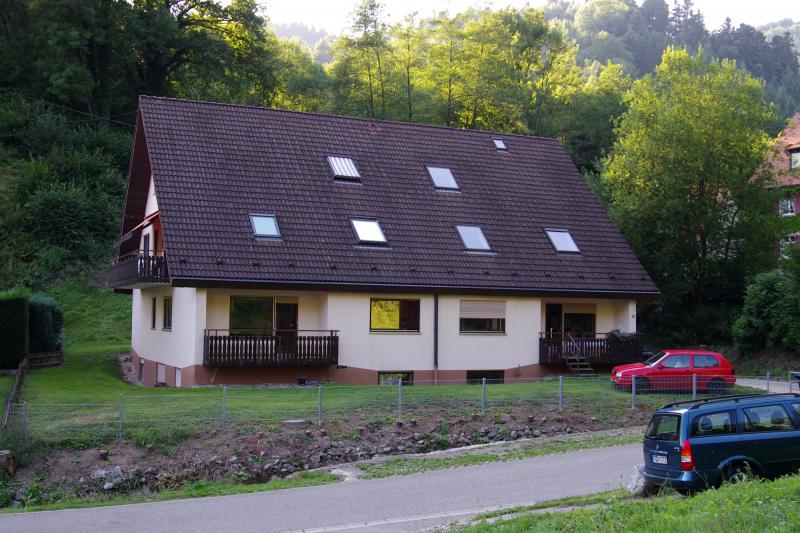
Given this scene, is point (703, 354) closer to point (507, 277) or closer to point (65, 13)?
point (507, 277)

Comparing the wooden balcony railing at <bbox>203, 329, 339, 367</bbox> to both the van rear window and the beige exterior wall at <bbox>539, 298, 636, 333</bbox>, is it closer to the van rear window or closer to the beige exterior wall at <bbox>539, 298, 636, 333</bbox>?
the beige exterior wall at <bbox>539, 298, 636, 333</bbox>

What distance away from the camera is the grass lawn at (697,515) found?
9.55 m

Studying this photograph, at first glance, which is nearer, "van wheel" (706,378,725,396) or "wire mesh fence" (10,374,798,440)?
"wire mesh fence" (10,374,798,440)

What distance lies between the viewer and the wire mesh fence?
777 inches

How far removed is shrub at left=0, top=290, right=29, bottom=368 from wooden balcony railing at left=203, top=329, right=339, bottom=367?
6.50 meters

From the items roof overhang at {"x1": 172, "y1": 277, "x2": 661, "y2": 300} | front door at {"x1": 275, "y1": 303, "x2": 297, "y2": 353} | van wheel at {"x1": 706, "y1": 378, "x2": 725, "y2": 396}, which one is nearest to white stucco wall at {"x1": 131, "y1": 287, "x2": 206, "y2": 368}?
roof overhang at {"x1": 172, "y1": 277, "x2": 661, "y2": 300}

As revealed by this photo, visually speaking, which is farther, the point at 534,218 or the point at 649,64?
the point at 649,64

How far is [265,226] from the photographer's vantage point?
28641 millimetres

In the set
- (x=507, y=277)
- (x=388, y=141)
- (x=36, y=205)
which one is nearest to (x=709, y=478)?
(x=507, y=277)

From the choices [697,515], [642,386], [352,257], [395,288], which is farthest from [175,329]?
[697,515]

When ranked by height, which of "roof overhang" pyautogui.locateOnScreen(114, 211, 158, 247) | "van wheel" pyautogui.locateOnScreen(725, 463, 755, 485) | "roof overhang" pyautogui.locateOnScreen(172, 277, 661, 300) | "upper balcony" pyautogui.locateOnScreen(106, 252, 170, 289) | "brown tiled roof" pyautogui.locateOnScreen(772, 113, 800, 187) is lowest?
"van wheel" pyautogui.locateOnScreen(725, 463, 755, 485)

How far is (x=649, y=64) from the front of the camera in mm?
135250

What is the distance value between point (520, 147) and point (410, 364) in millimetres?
12493

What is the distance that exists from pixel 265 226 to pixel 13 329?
28.0 ft
